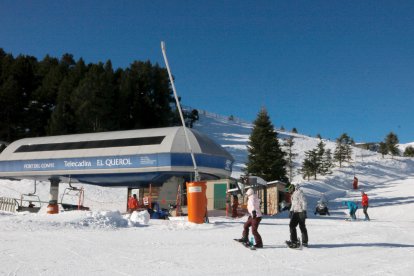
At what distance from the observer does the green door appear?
26500 mm

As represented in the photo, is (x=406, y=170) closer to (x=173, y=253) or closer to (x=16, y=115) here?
(x=16, y=115)

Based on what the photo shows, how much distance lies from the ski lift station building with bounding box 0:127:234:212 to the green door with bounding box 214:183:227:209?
1.07 m

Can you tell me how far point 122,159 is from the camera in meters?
27.1

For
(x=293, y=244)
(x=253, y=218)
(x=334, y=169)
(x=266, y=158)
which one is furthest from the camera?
(x=334, y=169)

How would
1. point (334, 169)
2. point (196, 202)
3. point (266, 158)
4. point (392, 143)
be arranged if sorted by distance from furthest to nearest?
1. point (392, 143)
2. point (334, 169)
3. point (266, 158)
4. point (196, 202)

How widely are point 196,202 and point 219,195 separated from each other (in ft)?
41.6

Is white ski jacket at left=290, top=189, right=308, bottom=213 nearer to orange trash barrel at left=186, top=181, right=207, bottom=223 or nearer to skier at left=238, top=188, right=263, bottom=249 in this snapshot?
skier at left=238, top=188, right=263, bottom=249

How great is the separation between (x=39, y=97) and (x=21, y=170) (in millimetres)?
22180

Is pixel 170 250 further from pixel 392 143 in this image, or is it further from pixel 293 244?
pixel 392 143

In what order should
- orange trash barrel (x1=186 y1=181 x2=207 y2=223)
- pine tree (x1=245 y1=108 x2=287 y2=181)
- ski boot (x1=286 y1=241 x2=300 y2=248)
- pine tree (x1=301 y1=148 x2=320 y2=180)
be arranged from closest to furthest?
ski boot (x1=286 y1=241 x2=300 y2=248) → orange trash barrel (x1=186 y1=181 x2=207 y2=223) → pine tree (x1=245 y1=108 x2=287 y2=181) → pine tree (x1=301 y1=148 x2=320 y2=180)

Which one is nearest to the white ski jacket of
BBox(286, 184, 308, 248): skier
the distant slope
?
BBox(286, 184, 308, 248): skier

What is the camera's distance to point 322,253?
904cm

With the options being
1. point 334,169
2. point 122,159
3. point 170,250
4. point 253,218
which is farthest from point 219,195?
point 334,169

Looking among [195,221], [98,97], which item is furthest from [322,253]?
[98,97]
